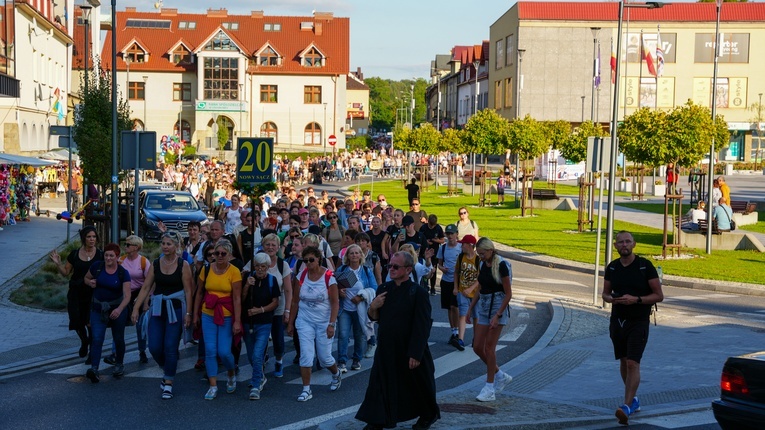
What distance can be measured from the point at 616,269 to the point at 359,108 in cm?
12145

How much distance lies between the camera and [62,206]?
42500 mm

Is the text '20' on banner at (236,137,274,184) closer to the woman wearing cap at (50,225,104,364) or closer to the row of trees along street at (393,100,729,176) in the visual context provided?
the woman wearing cap at (50,225,104,364)

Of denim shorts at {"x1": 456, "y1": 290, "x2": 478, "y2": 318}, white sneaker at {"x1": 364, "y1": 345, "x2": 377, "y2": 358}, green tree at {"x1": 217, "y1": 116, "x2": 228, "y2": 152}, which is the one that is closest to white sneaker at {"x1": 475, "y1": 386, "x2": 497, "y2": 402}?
white sneaker at {"x1": 364, "y1": 345, "x2": 377, "y2": 358}

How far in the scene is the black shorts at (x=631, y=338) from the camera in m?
9.38

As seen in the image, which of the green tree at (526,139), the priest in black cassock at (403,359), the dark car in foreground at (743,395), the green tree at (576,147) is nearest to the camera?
the dark car in foreground at (743,395)

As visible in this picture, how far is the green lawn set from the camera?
75.1 ft

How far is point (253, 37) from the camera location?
305 feet

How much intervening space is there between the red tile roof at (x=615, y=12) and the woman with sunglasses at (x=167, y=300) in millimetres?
69041

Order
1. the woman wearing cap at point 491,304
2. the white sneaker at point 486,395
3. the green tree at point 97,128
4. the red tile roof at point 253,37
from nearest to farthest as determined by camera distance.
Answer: the white sneaker at point 486,395, the woman wearing cap at point 491,304, the green tree at point 97,128, the red tile roof at point 253,37

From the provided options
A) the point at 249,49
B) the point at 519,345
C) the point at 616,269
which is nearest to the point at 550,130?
the point at 519,345

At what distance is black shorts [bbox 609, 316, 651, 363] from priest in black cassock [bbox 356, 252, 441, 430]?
1.92 m

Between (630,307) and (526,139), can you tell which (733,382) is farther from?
(526,139)

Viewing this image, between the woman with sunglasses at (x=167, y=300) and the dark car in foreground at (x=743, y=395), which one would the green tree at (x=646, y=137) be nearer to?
the woman with sunglasses at (x=167, y=300)

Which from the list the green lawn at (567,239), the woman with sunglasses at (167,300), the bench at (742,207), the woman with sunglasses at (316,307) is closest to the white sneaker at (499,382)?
the woman with sunglasses at (316,307)
